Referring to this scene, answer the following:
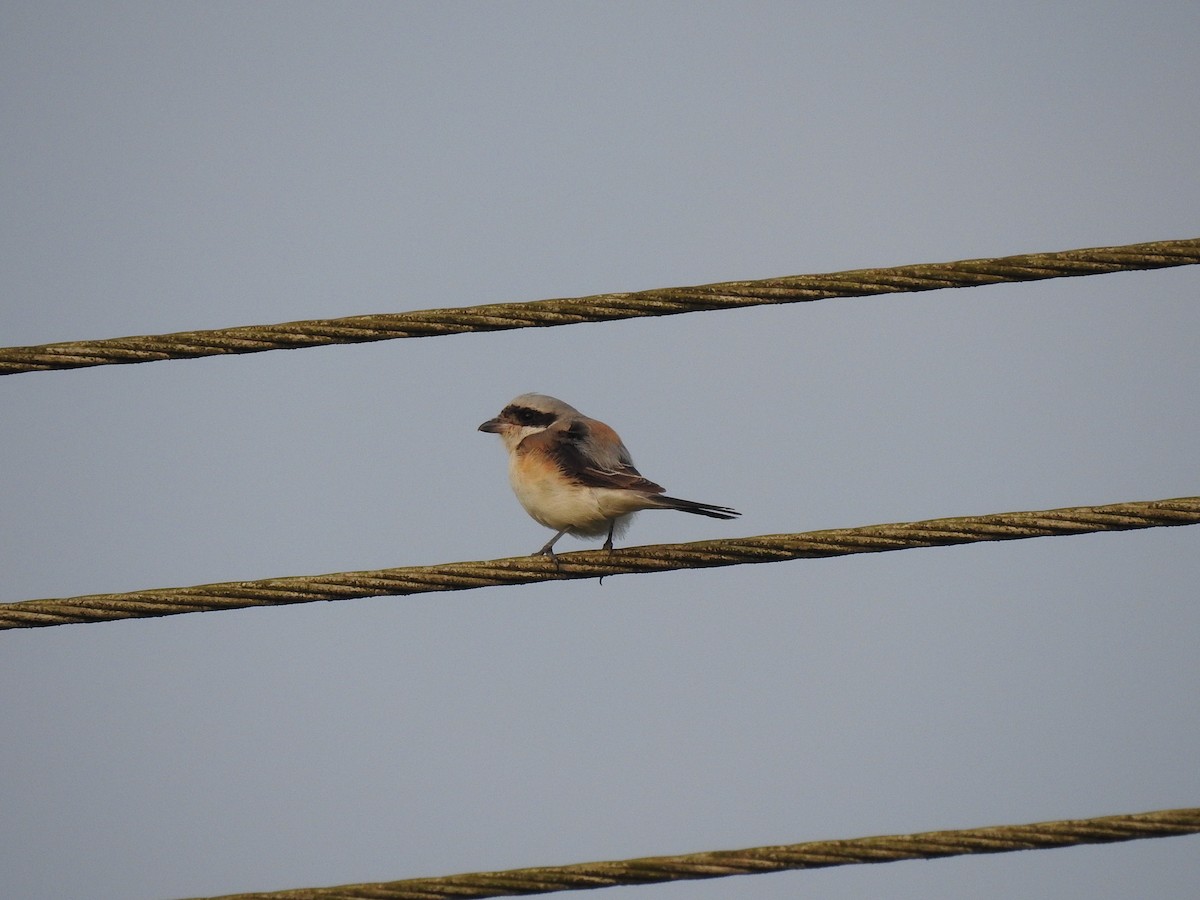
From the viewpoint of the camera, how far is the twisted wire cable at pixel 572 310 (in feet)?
13.1

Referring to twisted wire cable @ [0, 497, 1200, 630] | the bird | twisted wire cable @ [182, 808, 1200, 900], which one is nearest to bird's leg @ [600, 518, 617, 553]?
the bird

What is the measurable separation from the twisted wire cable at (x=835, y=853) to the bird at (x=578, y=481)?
2.30 metres

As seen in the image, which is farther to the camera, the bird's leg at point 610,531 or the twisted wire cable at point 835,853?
the bird's leg at point 610,531

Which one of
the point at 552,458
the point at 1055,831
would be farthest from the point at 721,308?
the point at 552,458

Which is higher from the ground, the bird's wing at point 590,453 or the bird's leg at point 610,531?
the bird's wing at point 590,453

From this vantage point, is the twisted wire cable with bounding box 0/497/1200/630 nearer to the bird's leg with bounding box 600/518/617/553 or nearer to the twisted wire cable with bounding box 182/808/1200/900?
the twisted wire cable with bounding box 182/808/1200/900

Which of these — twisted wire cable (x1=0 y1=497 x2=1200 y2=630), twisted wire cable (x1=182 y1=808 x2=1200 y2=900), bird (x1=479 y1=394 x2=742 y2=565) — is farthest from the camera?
bird (x1=479 y1=394 x2=742 y2=565)

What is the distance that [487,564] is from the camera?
4012 millimetres

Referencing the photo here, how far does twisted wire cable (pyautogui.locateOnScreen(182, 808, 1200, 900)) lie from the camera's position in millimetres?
3363

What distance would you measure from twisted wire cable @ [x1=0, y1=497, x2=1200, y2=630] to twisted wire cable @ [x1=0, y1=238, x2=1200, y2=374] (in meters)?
0.74

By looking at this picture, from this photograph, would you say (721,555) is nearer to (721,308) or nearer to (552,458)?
(721,308)

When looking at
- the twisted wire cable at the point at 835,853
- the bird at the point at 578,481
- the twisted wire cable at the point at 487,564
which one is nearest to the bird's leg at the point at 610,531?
the bird at the point at 578,481

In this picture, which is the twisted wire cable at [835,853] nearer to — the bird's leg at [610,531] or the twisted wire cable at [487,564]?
the twisted wire cable at [487,564]

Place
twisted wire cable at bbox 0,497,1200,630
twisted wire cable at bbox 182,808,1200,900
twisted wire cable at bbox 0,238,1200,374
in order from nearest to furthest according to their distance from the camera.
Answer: twisted wire cable at bbox 182,808,1200,900
twisted wire cable at bbox 0,497,1200,630
twisted wire cable at bbox 0,238,1200,374
